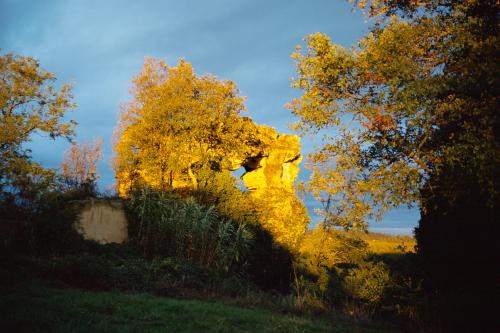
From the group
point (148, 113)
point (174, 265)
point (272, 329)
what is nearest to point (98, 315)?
point (272, 329)

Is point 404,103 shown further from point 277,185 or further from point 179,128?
point 277,185

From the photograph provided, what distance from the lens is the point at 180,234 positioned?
14.4 m

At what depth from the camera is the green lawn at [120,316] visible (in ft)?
17.7

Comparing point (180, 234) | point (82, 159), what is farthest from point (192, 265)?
point (82, 159)

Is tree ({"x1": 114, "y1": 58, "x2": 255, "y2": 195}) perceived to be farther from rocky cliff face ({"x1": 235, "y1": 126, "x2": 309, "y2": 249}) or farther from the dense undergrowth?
the dense undergrowth

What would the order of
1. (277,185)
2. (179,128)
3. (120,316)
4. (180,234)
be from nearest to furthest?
(120,316) → (180,234) → (179,128) → (277,185)

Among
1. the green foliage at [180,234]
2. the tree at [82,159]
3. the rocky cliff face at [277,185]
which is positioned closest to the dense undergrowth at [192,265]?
the green foliage at [180,234]

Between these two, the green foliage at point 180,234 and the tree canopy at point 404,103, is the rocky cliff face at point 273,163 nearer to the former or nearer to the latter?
the green foliage at point 180,234

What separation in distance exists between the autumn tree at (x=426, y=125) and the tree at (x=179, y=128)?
1754cm

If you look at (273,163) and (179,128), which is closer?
(179,128)

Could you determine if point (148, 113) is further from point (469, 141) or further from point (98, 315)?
point (469, 141)

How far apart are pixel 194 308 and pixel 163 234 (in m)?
7.64

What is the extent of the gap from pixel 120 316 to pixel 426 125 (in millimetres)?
6419

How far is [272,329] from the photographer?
6.45m
